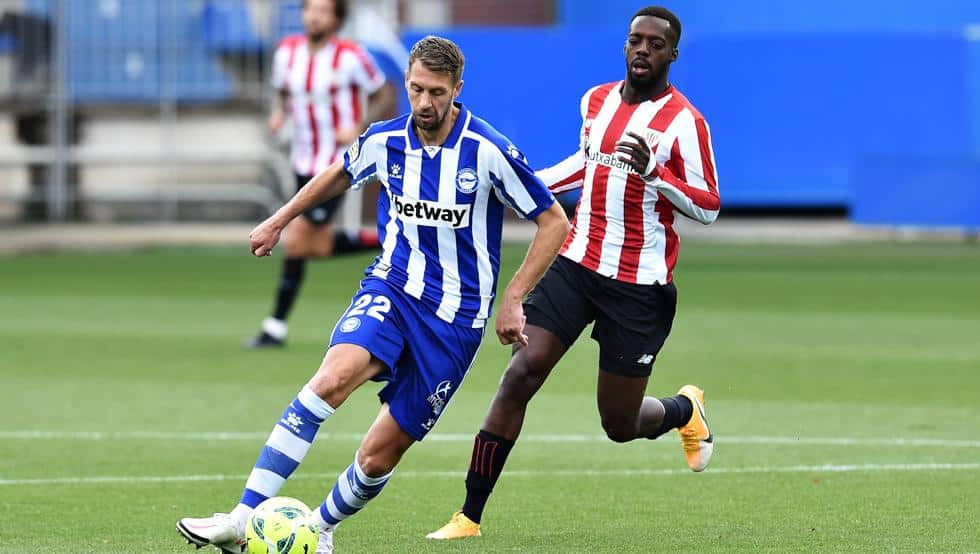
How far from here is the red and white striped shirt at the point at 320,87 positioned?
13742 mm

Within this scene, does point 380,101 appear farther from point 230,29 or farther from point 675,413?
point 230,29

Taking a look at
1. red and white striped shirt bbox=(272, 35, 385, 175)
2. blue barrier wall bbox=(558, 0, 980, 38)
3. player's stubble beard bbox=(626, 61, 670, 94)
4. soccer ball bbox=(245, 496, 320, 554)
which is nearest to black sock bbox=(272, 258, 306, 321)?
red and white striped shirt bbox=(272, 35, 385, 175)

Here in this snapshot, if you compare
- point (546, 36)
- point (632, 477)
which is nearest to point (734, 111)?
point (546, 36)

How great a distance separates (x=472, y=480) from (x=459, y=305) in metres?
0.85

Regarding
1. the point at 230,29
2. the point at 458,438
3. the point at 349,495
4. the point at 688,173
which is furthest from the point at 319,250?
the point at 230,29

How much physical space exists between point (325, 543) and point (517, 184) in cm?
150

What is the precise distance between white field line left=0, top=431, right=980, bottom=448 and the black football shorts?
6.89 ft

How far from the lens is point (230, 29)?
92.7 feet

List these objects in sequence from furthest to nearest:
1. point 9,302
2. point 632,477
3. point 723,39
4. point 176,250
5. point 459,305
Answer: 1. point 723,39
2. point 176,250
3. point 9,302
4. point 632,477
5. point 459,305

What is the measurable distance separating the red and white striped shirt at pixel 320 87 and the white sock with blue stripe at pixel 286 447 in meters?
7.98

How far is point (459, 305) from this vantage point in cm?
626

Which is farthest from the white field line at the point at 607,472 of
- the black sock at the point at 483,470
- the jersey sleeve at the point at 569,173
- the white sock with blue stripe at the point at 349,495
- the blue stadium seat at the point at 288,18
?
the blue stadium seat at the point at 288,18

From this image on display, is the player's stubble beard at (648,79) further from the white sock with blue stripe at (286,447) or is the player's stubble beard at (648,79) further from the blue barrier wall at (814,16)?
the blue barrier wall at (814,16)

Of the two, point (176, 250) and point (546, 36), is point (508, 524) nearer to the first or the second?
point (176, 250)
